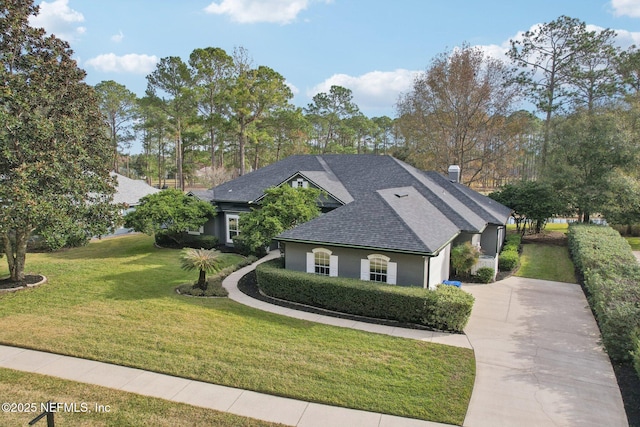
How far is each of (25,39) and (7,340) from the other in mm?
10619

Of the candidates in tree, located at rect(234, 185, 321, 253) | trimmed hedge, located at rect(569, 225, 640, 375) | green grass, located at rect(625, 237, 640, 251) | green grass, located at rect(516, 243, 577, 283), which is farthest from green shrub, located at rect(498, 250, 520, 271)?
green grass, located at rect(625, 237, 640, 251)

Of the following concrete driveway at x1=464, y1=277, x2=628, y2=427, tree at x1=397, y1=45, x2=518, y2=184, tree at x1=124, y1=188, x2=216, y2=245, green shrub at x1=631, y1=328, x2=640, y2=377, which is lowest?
concrete driveway at x1=464, y1=277, x2=628, y2=427

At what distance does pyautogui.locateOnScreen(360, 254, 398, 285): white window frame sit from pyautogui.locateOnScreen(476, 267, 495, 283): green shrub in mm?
5971

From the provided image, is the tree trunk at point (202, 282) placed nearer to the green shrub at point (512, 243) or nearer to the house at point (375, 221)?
the house at point (375, 221)

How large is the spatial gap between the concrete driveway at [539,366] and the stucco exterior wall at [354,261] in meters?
2.42

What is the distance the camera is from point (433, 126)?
121ft

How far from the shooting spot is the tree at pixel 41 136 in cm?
1317

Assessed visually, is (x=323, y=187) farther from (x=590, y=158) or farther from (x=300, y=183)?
(x=590, y=158)

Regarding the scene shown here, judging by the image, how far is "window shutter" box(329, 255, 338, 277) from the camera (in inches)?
591

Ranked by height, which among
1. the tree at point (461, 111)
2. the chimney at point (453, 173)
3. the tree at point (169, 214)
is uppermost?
the tree at point (461, 111)

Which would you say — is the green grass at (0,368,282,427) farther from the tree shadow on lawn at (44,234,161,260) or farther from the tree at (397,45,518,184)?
the tree at (397,45,518,184)

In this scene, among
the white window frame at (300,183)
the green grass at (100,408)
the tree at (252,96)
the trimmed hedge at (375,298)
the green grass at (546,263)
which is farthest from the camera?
the tree at (252,96)

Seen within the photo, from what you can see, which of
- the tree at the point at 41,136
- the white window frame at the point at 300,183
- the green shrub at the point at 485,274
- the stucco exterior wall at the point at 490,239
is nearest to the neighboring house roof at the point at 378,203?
the white window frame at the point at 300,183

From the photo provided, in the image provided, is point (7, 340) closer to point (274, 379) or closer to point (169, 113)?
point (274, 379)
